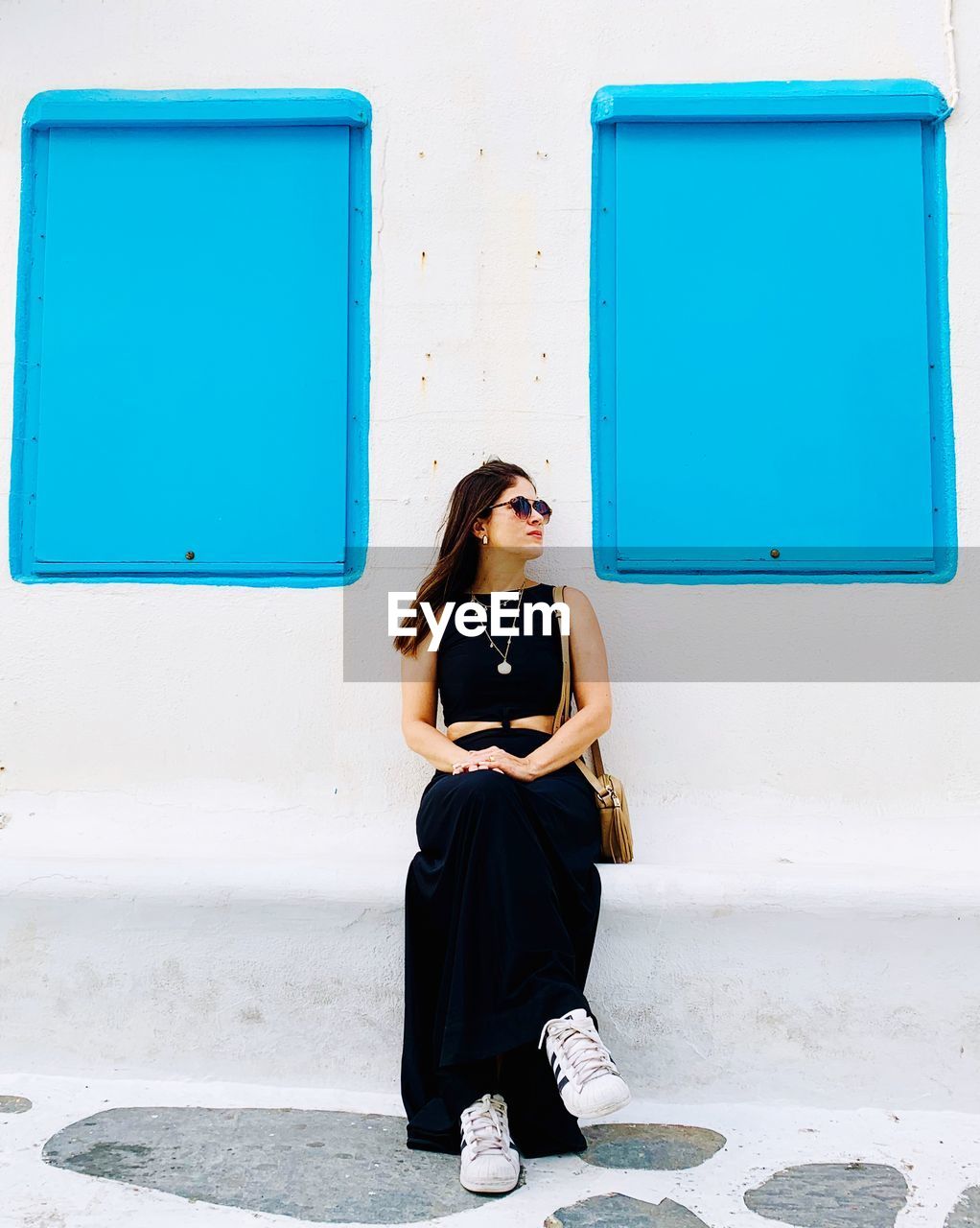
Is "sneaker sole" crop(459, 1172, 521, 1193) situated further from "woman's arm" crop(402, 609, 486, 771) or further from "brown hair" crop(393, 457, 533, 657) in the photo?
"brown hair" crop(393, 457, 533, 657)

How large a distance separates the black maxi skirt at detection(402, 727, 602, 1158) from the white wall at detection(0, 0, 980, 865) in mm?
528

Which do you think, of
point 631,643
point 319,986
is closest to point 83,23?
point 631,643

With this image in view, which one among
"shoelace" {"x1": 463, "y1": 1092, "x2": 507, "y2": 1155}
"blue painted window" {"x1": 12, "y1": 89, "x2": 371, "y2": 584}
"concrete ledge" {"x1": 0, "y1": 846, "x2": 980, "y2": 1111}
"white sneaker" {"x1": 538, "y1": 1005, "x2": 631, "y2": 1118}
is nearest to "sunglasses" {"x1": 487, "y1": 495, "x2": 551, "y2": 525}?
"blue painted window" {"x1": 12, "y1": 89, "x2": 371, "y2": 584}

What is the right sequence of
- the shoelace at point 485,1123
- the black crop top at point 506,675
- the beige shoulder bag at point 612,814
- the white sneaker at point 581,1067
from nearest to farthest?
the white sneaker at point 581,1067, the shoelace at point 485,1123, the beige shoulder bag at point 612,814, the black crop top at point 506,675

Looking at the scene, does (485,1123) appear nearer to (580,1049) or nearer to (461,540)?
(580,1049)

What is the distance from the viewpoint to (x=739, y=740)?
11.0 feet

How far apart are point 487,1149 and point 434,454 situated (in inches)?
79.5

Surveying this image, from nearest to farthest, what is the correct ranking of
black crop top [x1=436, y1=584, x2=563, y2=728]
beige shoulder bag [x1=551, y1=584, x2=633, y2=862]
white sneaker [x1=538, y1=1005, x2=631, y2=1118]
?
white sneaker [x1=538, y1=1005, x2=631, y2=1118], beige shoulder bag [x1=551, y1=584, x2=633, y2=862], black crop top [x1=436, y1=584, x2=563, y2=728]

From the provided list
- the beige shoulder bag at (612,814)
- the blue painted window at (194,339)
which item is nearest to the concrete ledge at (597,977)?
the beige shoulder bag at (612,814)

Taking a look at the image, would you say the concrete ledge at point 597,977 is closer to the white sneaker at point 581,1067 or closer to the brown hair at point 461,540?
the white sneaker at point 581,1067

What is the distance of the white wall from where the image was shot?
332cm

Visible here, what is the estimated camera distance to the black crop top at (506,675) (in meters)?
A: 3.12

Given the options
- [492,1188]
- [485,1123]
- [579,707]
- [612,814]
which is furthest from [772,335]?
[492,1188]

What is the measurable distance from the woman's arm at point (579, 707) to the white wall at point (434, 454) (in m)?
0.22
